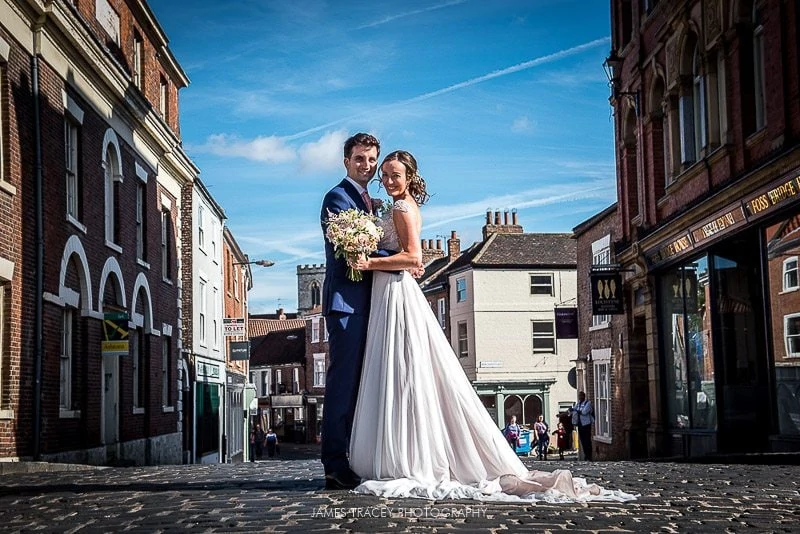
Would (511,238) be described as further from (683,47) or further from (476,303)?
(683,47)

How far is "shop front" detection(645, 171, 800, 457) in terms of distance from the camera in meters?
14.7

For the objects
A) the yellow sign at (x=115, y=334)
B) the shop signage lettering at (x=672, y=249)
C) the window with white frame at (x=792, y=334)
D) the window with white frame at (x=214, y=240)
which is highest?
the window with white frame at (x=214, y=240)

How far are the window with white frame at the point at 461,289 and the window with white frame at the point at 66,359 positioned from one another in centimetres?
3597

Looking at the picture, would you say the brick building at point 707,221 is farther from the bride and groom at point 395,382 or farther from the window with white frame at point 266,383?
the window with white frame at point 266,383

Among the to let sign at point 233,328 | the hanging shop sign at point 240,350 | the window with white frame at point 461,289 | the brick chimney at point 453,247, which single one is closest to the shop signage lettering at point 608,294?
the to let sign at point 233,328

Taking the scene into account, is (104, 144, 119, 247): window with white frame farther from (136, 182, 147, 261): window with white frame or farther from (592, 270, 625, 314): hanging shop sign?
(592, 270, 625, 314): hanging shop sign

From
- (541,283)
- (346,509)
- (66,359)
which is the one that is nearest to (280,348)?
(541,283)

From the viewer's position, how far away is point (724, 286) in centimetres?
1761

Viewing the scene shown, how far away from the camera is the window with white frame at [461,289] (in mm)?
52719

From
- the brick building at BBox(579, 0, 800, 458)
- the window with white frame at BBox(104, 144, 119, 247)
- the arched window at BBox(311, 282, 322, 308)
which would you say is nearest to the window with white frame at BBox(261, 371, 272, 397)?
Result: the arched window at BBox(311, 282, 322, 308)

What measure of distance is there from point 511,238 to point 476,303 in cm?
442

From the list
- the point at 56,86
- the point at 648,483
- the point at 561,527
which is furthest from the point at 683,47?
the point at 561,527

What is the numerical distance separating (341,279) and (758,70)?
434 inches

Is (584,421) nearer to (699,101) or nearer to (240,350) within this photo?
(699,101)
